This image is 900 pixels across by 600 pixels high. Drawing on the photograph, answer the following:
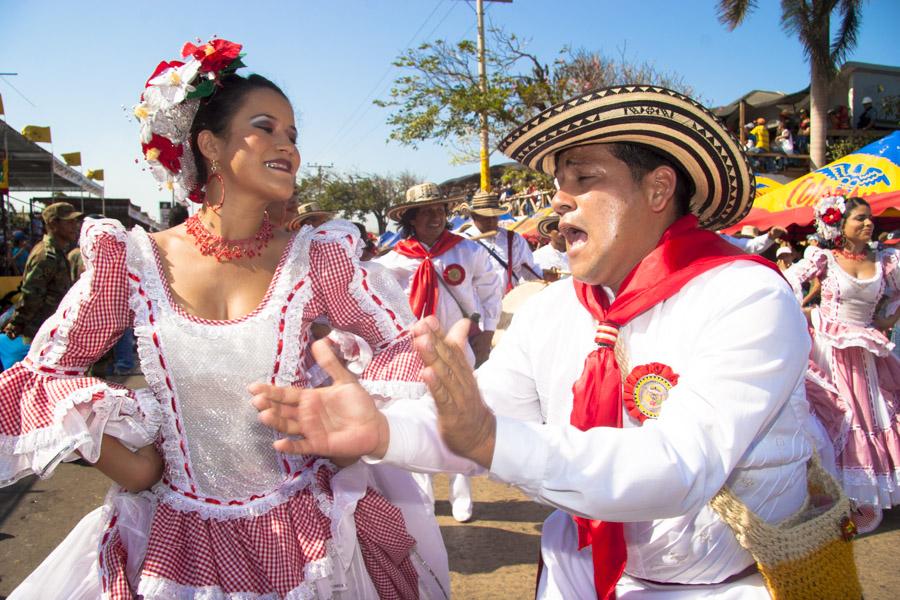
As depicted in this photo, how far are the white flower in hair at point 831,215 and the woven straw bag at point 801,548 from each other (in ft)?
13.8

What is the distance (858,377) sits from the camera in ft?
16.6

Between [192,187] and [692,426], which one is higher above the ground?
[192,187]

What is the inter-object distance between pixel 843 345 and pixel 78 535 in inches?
202

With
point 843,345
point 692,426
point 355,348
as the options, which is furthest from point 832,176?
point 692,426

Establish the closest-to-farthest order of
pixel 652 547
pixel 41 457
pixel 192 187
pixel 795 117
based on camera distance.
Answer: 1. pixel 652 547
2. pixel 41 457
3. pixel 192 187
4. pixel 795 117

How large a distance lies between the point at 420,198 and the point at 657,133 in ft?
Answer: 13.5

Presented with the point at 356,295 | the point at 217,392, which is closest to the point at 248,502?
the point at 217,392

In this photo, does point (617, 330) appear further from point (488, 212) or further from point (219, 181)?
point (488, 212)

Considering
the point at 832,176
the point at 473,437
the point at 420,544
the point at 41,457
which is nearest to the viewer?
the point at 473,437

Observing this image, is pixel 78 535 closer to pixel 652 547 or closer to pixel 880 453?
pixel 652 547

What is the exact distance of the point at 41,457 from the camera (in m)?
1.81

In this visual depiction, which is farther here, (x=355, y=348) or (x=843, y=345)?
(x=843, y=345)

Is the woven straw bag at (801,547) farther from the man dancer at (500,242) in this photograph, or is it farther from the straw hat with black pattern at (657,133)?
the man dancer at (500,242)

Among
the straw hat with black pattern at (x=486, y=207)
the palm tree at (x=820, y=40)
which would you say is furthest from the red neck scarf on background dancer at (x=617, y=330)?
the palm tree at (x=820, y=40)
